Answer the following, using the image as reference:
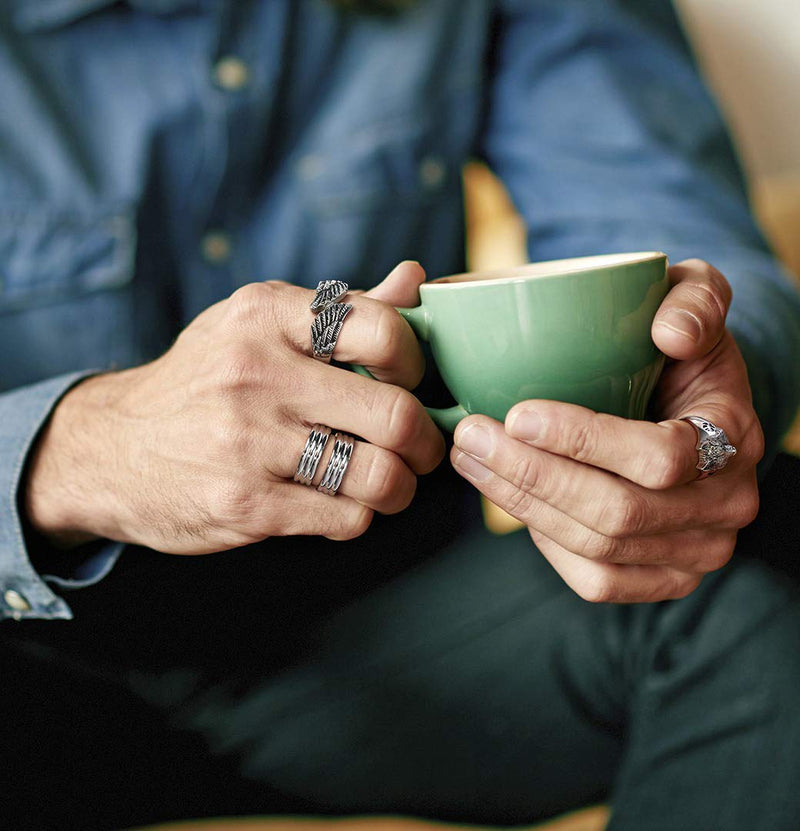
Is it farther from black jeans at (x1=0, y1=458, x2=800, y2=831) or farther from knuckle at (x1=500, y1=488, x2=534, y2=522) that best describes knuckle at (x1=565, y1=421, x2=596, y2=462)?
black jeans at (x1=0, y1=458, x2=800, y2=831)

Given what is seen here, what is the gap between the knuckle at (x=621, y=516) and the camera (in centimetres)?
37

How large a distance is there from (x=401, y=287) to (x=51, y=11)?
1.81 feet

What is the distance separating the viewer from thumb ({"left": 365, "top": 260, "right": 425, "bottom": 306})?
1.22ft

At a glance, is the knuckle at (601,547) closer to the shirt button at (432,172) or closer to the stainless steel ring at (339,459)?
the stainless steel ring at (339,459)

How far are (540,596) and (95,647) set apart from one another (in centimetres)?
34

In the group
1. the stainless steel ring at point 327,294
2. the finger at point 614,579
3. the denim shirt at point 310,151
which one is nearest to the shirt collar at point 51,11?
the denim shirt at point 310,151

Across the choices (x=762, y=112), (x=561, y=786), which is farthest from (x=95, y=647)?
(x=762, y=112)

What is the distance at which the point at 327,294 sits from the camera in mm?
357

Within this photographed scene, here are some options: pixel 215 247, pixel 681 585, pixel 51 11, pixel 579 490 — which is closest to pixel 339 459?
pixel 579 490

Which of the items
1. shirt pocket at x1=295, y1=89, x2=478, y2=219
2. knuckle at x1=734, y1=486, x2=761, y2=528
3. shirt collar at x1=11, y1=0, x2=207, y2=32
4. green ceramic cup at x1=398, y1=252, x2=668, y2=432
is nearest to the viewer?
green ceramic cup at x1=398, y1=252, x2=668, y2=432

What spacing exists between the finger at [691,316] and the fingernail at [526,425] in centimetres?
7

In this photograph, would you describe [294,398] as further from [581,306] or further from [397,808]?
[397,808]

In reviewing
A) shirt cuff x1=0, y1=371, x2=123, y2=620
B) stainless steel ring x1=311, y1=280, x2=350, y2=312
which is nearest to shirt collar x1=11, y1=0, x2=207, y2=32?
shirt cuff x1=0, y1=371, x2=123, y2=620

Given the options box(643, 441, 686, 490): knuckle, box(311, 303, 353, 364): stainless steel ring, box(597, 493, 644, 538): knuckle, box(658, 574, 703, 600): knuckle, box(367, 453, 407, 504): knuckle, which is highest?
box(311, 303, 353, 364): stainless steel ring
